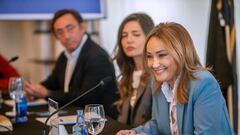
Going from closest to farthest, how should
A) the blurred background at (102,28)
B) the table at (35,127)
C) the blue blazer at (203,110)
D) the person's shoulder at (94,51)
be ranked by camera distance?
1. the blue blazer at (203,110)
2. the table at (35,127)
3. the person's shoulder at (94,51)
4. the blurred background at (102,28)

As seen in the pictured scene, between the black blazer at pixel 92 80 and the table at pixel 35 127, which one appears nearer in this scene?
the table at pixel 35 127

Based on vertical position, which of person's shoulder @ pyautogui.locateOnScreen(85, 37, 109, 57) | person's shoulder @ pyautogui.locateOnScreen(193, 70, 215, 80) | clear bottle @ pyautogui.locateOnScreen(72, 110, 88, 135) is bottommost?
clear bottle @ pyautogui.locateOnScreen(72, 110, 88, 135)

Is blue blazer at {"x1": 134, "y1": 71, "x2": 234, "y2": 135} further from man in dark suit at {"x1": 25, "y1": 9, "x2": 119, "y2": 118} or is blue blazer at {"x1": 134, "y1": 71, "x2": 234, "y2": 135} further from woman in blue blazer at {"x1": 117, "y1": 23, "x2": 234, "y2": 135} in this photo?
man in dark suit at {"x1": 25, "y1": 9, "x2": 119, "y2": 118}

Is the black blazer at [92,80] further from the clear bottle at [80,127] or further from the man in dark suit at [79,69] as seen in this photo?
the clear bottle at [80,127]

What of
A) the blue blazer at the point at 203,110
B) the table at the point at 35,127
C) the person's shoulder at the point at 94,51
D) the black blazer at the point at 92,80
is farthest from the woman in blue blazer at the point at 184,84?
the person's shoulder at the point at 94,51

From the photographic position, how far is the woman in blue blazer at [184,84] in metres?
1.72

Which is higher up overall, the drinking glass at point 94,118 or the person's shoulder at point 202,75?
the person's shoulder at point 202,75

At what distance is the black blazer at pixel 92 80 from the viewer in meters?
2.93

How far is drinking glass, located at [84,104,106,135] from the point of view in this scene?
1.72 m

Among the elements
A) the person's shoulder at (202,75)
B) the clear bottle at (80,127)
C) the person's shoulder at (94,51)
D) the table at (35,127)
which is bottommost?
the table at (35,127)

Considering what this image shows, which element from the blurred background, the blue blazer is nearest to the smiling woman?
the blue blazer

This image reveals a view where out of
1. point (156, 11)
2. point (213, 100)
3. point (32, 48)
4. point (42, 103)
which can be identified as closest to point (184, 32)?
point (213, 100)

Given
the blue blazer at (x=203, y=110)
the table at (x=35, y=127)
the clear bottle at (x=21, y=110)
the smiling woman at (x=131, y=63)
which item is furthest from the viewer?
the smiling woman at (x=131, y=63)

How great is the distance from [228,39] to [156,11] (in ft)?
3.35
